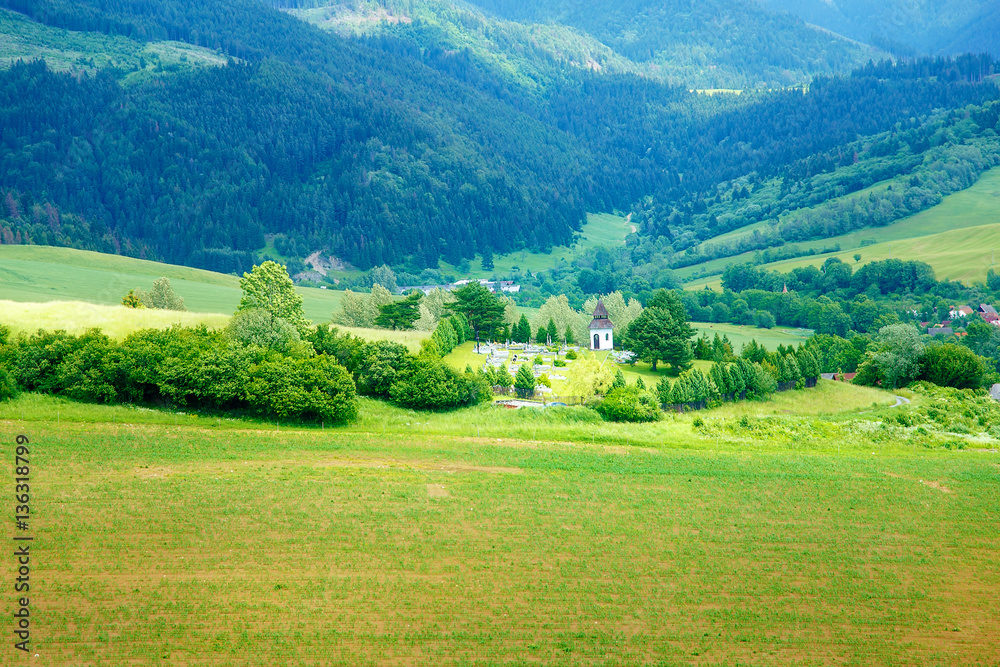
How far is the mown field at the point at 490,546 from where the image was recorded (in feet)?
119

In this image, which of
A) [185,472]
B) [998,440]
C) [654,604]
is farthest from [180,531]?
[998,440]

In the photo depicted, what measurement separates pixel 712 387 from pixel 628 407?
38.9ft

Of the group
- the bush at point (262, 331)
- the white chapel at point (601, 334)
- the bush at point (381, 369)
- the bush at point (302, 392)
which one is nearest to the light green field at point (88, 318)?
the bush at point (262, 331)

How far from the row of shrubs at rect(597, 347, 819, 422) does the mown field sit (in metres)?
5.89

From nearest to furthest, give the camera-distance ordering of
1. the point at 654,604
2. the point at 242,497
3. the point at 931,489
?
1. the point at 654,604
2. the point at 242,497
3. the point at 931,489

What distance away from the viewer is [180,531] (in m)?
44.4

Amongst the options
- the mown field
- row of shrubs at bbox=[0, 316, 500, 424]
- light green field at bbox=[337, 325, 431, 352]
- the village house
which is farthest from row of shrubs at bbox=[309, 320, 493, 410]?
the village house

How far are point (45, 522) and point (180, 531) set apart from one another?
7.07 m

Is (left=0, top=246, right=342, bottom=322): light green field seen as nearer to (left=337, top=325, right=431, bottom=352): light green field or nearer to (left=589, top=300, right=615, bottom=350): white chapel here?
(left=337, top=325, right=431, bottom=352): light green field

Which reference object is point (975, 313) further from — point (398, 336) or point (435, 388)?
point (435, 388)

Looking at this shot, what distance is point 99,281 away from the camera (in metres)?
150

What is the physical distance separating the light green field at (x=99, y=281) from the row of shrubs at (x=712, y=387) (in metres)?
74.2

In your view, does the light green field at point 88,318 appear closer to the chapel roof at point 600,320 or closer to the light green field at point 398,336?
the light green field at point 398,336

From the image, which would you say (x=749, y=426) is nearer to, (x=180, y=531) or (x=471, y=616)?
(x=471, y=616)
